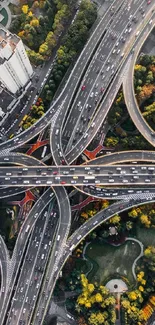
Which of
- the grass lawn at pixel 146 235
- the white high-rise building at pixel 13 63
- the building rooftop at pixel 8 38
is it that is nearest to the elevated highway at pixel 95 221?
the grass lawn at pixel 146 235

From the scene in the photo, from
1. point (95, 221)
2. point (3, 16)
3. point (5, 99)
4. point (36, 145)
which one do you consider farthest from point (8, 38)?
point (95, 221)

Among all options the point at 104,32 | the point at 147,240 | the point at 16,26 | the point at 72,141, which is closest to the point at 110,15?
the point at 104,32

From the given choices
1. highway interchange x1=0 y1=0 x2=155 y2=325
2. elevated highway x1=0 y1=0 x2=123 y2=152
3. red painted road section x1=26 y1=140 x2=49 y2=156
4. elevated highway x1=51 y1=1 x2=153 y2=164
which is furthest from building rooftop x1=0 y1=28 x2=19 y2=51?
red painted road section x1=26 y1=140 x2=49 y2=156

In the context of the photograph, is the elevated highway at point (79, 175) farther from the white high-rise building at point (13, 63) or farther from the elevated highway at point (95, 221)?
the white high-rise building at point (13, 63)

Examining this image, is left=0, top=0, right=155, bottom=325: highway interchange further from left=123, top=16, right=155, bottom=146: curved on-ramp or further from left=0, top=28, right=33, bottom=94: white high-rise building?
left=0, top=28, right=33, bottom=94: white high-rise building

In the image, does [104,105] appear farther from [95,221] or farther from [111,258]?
[111,258]

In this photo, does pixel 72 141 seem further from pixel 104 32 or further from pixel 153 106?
pixel 104 32
